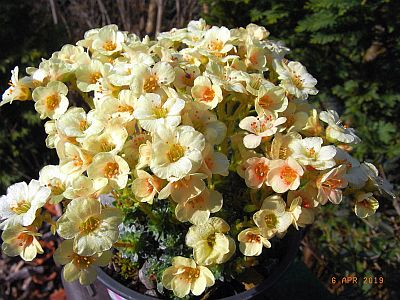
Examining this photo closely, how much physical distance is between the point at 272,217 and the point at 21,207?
47cm

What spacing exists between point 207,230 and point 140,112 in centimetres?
24

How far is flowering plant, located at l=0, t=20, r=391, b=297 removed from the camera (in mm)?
758

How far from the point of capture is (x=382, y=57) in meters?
2.18

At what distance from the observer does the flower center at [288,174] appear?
78cm

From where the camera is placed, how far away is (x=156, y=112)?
0.78m

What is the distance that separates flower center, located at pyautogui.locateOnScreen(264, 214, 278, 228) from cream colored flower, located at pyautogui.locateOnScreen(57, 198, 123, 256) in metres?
0.27

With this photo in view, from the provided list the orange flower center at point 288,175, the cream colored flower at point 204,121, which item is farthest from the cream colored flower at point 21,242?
the orange flower center at point 288,175

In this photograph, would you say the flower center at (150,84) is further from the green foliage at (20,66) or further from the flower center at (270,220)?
the green foliage at (20,66)

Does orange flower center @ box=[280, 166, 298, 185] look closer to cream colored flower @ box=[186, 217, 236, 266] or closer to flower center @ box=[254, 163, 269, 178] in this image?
flower center @ box=[254, 163, 269, 178]

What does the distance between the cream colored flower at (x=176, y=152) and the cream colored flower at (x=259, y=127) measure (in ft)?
0.41

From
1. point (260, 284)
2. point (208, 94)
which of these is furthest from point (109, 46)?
point (260, 284)

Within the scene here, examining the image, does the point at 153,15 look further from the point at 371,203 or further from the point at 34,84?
the point at 371,203

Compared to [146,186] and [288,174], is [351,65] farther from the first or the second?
[146,186]
